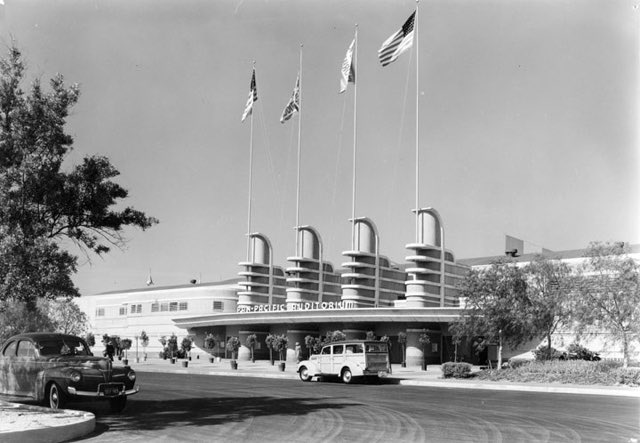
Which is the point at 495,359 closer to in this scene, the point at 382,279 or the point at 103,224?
the point at 382,279

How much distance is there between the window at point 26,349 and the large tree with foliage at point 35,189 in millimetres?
934

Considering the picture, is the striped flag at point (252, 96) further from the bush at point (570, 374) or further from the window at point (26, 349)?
the window at point (26, 349)

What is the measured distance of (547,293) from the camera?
40.2 m

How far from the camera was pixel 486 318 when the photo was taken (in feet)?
125

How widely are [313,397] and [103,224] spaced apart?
8867mm

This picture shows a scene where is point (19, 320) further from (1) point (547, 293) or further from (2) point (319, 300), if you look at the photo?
(2) point (319, 300)

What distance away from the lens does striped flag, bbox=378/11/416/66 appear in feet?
144

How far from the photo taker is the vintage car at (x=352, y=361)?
32.1m

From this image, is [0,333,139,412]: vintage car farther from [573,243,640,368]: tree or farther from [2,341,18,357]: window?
[573,243,640,368]: tree

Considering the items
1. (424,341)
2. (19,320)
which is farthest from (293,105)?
(19,320)

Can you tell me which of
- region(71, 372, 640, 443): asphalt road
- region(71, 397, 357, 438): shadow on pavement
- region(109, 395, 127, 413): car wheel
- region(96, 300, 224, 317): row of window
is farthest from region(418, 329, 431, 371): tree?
region(109, 395, 127, 413): car wheel

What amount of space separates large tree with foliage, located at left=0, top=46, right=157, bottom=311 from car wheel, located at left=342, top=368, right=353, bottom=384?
1715 centimetres

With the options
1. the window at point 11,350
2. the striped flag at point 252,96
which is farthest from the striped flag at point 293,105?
the window at point 11,350

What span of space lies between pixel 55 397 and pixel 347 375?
17.9 m
